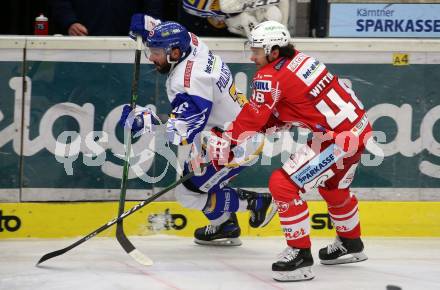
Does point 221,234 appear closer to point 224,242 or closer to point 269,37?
point 224,242

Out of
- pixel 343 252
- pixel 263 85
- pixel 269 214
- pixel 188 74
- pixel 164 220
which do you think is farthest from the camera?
pixel 164 220

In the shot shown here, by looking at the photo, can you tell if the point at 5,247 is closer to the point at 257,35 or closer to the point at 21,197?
the point at 21,197

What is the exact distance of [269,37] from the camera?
570 cm

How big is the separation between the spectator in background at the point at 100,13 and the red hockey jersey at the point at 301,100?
1.67 metres

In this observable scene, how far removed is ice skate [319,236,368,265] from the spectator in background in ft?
6.74

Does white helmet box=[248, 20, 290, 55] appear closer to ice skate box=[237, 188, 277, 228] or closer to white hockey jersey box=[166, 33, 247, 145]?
white hockey jersey box=[166, 33, 247, 145]

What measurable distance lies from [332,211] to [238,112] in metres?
0.83

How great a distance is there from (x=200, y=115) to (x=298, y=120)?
0.58m

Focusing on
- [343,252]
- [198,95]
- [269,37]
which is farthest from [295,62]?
[343,252]

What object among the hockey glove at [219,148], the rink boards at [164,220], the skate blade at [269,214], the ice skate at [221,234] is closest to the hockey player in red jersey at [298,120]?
the hockey glove at [219,148]

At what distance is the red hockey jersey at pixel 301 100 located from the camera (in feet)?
18.5

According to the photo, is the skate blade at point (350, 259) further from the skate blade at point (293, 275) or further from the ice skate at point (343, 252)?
the skate blade at point (293, 275)

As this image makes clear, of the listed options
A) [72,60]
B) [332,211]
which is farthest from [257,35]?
[72,60]

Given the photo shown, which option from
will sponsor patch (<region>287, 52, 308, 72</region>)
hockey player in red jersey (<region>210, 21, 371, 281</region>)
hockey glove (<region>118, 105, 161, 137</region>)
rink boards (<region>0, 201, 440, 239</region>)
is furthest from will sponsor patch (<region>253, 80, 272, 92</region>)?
rink boards (<region>0, 201, 440, 239</region>)
